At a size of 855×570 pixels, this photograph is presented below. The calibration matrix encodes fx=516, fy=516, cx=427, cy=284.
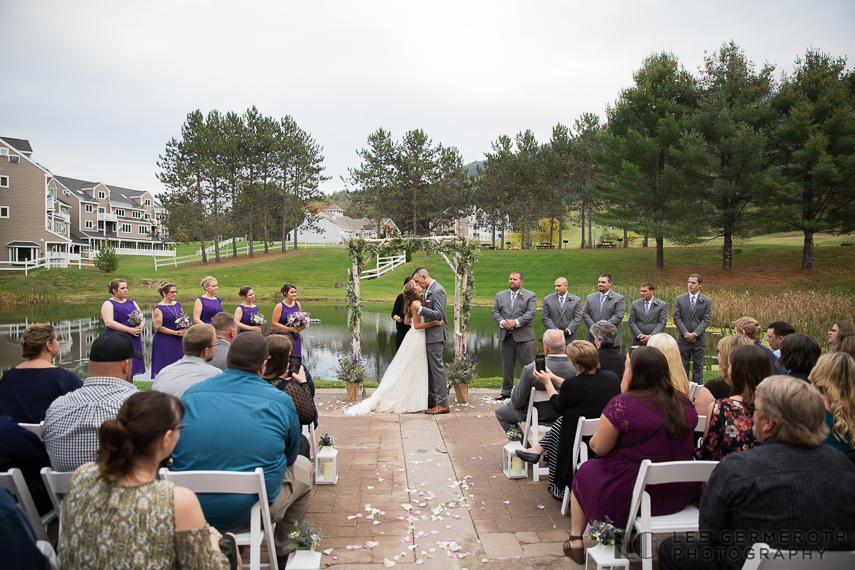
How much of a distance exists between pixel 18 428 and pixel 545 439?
3.71 m

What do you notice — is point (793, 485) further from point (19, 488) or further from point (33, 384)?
point (33, 384)

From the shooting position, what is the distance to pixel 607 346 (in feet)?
16.1

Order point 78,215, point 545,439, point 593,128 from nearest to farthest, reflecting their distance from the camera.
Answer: point 545,439 → point 593,128 → point 78,215

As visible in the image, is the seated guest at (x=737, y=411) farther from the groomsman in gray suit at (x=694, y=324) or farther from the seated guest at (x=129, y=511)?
the groomsman in gray suit at (x=694, y=324)

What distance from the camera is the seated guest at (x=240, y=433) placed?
9.36ft

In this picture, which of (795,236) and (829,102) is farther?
(795,236)

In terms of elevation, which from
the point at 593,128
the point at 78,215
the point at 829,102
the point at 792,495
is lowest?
the point at 792,495

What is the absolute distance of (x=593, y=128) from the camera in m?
44.4

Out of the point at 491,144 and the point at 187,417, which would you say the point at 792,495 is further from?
the point at 491,144

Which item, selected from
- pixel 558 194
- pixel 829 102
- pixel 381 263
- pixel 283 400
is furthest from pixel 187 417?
pixel 558 194

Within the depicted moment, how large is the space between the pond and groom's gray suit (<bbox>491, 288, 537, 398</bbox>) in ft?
10.8

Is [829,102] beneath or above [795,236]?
above

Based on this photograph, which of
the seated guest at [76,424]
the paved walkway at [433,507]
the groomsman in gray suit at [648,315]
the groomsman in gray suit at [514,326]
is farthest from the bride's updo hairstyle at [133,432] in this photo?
the groomsman in gray suit at [648,315]

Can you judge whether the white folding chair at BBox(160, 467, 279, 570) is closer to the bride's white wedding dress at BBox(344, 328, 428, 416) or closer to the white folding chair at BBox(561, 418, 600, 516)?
the white folding chair at BBox(561, 418, 600, 516)
